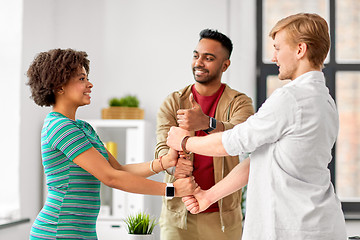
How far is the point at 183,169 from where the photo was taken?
7.13 ft

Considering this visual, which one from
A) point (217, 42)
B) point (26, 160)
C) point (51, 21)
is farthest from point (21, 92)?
point (217, 42)

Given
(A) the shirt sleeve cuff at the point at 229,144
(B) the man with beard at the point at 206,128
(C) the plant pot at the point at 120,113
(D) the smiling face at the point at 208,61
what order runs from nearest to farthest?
(A) the shirt sleeve cuff at the point at 229,144 < (B) the man with beard at the point at 206,128 < (D) the smiling face at the point at 208,61 < (C) the plant pot at the point at 120,113

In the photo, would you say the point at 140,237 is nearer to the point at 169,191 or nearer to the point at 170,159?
the point at 169,191

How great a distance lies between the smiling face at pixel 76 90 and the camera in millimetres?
1892

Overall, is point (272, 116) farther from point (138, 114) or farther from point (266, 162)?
point (138, 114)

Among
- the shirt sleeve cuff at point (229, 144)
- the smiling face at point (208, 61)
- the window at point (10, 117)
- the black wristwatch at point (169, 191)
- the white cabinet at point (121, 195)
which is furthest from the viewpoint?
the white cabinet at point (121, 195)

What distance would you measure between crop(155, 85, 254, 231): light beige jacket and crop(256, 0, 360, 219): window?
6.88ft

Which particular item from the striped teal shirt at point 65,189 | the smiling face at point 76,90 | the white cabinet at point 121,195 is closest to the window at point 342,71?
the white cabinet at point 121,195

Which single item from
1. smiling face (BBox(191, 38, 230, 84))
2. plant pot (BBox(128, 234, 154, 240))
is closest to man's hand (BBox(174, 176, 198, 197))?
plant pot (BBox(128, 234, 154, 240))

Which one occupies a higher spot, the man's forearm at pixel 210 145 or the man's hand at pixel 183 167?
the man's forearm at pixel 210 145

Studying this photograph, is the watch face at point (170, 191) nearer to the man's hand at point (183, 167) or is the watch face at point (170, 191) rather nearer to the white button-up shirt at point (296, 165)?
the man's hand at point (183, 167)

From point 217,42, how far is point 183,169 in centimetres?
68

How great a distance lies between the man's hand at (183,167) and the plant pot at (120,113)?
71.2 inches

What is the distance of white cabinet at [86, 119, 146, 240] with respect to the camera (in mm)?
3768
